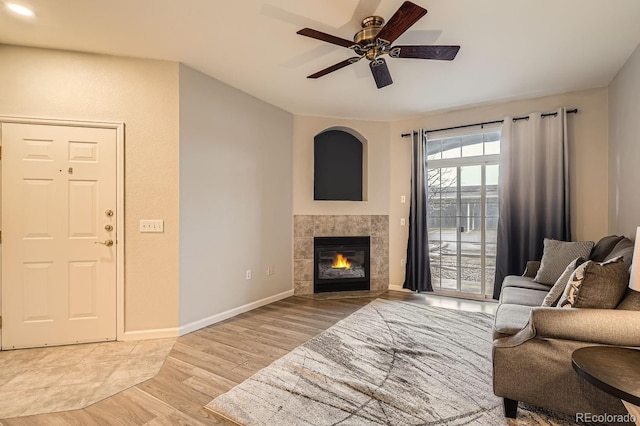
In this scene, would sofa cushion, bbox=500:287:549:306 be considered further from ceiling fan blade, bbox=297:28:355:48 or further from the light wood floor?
ceiling fan blade, bbox=297:28:355:48

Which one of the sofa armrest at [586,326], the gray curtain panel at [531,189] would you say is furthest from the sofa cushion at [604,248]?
the sofa armrest at [586,326]

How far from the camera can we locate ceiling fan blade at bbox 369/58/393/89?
8.21 ft

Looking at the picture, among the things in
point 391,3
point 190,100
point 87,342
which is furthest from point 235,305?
point 391,3

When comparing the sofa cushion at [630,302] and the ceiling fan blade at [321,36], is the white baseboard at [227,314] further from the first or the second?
the sofa cushion at [630,302]

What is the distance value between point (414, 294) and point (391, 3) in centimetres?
384

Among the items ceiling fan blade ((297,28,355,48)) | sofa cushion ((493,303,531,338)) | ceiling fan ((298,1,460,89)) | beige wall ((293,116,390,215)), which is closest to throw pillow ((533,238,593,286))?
sofa cushion ((493,303,531,338))

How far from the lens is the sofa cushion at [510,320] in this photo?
6.08 ft

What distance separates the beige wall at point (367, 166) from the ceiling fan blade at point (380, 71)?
6.54 feet

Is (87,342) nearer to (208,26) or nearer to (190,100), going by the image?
(190,100)

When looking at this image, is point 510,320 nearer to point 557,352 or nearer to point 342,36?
point 557,352

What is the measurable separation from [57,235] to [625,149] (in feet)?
18.8

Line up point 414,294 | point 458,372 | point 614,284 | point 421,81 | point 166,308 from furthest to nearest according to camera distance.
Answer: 1. point 414,294
2. point 421,81
3. point 166,308
4. point 458,372
5. point 614,284

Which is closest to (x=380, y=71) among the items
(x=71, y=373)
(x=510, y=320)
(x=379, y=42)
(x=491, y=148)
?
(x=379, y=42)

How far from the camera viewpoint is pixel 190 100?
3.17 metres
